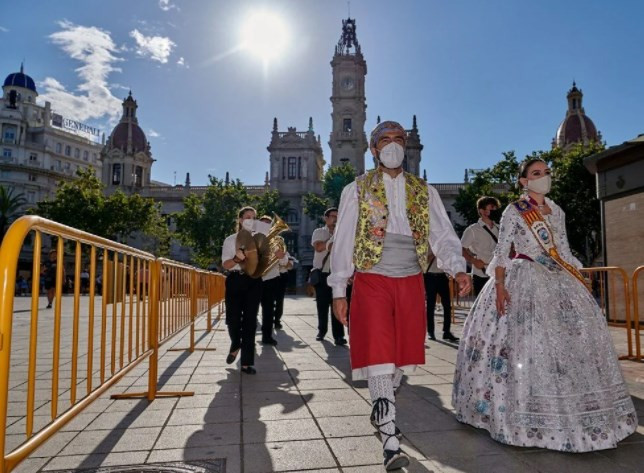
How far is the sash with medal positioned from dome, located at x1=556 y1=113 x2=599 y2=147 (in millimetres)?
65706

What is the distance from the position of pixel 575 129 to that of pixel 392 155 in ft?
228

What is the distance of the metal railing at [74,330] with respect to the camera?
1.87 meters

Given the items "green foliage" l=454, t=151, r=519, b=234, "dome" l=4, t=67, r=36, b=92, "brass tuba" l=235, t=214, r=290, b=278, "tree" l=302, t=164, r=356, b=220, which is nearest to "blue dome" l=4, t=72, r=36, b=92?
"dome" l=4, t=67, r=36, b=92

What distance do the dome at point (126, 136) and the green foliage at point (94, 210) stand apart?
20.8 meters

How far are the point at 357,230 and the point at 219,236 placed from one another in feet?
141

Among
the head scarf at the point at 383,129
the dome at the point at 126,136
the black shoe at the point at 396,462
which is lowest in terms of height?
the black shoe at the point at 396,462

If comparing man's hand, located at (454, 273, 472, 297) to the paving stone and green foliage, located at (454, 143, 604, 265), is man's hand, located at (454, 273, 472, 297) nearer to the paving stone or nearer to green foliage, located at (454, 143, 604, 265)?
the paving stone

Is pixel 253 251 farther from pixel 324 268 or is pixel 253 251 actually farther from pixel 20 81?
pixel 20 81

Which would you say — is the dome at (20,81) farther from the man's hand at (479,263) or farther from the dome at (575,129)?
the man's hand at (479,263)

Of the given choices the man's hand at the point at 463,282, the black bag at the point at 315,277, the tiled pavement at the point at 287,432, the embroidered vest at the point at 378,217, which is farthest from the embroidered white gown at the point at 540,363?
the black bag at the point at 315,277

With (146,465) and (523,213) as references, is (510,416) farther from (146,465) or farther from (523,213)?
(146,465)

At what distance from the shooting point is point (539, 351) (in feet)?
11.0

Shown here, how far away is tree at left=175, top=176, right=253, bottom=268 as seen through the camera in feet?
148

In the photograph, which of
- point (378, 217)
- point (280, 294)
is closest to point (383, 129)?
point (378, 217)
